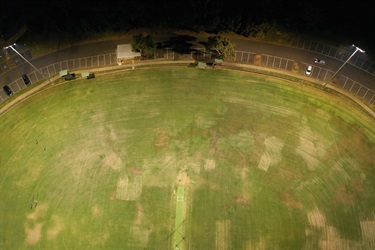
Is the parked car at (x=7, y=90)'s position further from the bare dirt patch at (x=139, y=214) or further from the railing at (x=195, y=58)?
the bare dirt patch at (x=139, y=214)

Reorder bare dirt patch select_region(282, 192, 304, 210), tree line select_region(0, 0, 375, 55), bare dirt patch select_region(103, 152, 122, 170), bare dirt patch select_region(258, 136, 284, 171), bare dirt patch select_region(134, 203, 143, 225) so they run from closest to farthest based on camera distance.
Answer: bare dirt patch select_region(134, 203, 143, 225)
bare dirt patch select_region(282, 192, 304, 210)
bare dirt patch select_region(258, 136, 284, 171)
bare dirt patch select_region(103, 152, 122, 170)
tree line select_region(0, 0, 375, 55)

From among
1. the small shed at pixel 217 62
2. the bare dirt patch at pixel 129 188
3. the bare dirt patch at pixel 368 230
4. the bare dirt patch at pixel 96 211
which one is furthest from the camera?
the small shed at pixel 217 62

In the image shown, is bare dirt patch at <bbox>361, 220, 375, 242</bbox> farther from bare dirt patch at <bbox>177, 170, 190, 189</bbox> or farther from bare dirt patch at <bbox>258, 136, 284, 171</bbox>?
bare dirt patch at <bbox>177, 170, 190, 189</bbox>

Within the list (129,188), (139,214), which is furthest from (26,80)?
(139,214)

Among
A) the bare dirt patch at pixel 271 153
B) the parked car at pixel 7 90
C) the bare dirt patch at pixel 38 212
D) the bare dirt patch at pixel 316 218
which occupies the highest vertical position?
the parked car at pixel 7 90

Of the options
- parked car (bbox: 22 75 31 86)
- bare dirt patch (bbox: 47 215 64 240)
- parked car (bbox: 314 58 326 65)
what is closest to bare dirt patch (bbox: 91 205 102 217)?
bare dirt patch (bbox: 47 215 64 240)

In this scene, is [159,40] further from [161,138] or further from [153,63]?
[161,138]

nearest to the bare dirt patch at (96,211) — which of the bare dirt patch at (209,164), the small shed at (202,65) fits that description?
the bare dirt patch at (209,164)
